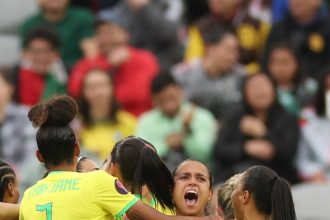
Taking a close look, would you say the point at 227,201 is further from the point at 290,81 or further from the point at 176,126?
the point at 290,81

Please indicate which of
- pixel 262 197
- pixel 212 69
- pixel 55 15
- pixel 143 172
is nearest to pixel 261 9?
pixel 212 69

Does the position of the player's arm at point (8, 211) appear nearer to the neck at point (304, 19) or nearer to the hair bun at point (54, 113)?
the hair bun at point (54, 113)

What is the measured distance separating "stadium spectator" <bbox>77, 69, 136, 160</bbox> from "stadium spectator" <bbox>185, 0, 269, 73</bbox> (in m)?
1.37

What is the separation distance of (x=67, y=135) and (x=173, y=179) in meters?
0.75

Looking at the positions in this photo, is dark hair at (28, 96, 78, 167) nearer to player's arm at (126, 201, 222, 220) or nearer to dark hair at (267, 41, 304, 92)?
player's arm at (126, 201, 222, 220)

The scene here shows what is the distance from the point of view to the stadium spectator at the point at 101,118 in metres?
12.9

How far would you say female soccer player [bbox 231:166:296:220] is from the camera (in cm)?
748

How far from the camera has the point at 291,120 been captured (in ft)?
41.8

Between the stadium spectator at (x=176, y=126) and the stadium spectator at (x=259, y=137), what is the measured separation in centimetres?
17

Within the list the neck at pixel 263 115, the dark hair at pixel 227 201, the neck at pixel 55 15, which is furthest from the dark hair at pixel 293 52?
the dark hair at pixel 227 201

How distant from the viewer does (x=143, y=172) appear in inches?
308

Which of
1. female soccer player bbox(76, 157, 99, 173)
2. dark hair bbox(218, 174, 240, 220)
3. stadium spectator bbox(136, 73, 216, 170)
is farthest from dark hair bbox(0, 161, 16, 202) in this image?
stadium spectator bbox(136, 73, 216, 170)

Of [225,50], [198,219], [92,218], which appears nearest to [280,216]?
[198,219]

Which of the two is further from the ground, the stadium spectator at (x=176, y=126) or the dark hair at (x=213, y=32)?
the dark hair at (x=213, y=32)
